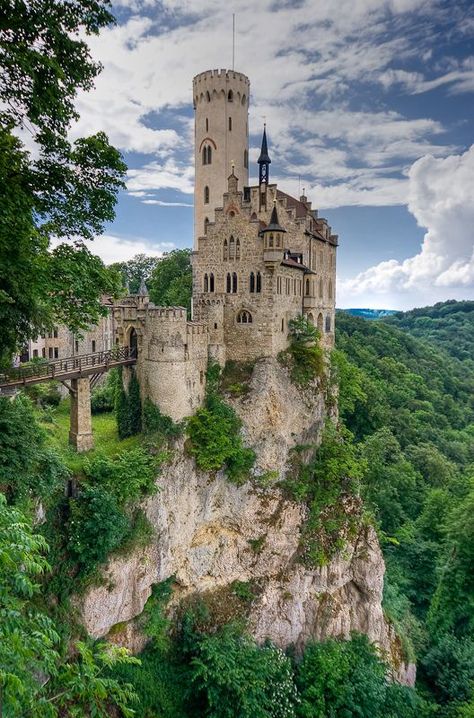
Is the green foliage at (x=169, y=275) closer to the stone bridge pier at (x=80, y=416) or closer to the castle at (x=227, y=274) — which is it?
the castle at (x=227, y=274)

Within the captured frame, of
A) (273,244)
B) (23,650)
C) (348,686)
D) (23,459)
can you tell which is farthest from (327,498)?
(23,650)

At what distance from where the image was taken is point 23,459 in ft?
64.3

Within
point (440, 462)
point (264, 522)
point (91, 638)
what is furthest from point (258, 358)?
point (440, 462)

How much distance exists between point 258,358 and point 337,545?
1417 centimetres

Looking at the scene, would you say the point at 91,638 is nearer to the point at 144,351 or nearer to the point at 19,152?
the point at 144,351

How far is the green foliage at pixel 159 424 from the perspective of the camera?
2788 cm

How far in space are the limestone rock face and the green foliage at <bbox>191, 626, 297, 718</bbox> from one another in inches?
112

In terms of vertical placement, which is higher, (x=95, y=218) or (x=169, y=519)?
(x=95, y=218)

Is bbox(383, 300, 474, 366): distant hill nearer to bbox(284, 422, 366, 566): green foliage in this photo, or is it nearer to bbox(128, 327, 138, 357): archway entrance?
bbox(284, 422, 366, 566): green foliage

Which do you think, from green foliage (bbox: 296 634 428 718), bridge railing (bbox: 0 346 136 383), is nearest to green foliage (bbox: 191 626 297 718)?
green foliage (bbox: 296 634 428 718)

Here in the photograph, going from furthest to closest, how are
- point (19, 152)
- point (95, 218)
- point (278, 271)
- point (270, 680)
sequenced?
point (278, 271) → point (270, 680) → point (95, 218) → point (19, 152)

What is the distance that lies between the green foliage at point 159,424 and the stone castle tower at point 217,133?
14.9 metres

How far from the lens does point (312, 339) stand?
34.5 meters

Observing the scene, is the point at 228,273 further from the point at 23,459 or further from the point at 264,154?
the point at 23,459
